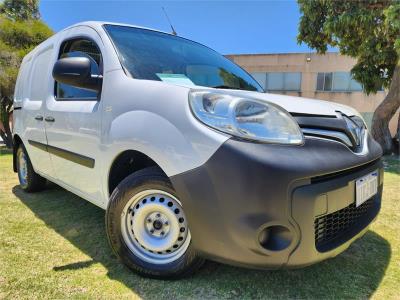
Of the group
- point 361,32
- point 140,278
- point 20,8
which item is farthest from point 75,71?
point 20,8

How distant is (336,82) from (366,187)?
2176 cm

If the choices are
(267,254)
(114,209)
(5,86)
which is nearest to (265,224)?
(267,254)

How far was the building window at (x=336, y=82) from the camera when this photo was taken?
21.1 m

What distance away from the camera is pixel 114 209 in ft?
6.48

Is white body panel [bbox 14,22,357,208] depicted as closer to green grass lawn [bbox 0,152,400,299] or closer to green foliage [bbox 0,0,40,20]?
green grass lawn [bbox 0,152,400,299]

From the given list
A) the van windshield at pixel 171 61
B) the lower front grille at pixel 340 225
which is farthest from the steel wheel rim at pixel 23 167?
the lower front grille at pixel 340 225

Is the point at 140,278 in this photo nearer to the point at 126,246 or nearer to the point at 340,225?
the point at 126,246

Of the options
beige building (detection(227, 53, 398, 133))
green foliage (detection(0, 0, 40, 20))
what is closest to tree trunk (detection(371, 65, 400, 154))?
beige building (detection(227, 53, 398, 133))

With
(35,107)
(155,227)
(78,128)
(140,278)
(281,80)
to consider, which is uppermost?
(281,80)

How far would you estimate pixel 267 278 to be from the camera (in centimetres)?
195

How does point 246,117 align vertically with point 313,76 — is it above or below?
below

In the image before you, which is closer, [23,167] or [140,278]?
[140,278]

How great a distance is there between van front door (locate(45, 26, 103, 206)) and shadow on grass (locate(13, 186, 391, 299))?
437 mm

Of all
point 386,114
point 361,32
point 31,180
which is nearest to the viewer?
point 31,180
